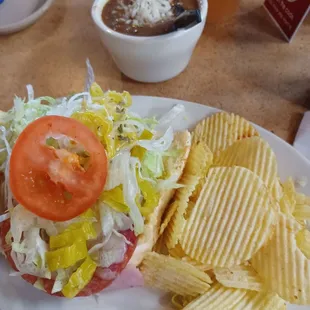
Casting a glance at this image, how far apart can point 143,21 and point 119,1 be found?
6.7 inches

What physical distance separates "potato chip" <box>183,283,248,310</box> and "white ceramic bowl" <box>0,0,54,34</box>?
157 cm

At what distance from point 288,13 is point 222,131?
32.4 inches

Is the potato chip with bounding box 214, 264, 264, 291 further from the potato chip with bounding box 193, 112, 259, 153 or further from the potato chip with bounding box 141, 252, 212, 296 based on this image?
the potato chip with bounding box 193, 112, 259, 153

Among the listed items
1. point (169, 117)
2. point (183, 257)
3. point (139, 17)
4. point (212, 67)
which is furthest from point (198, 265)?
point (212, 67)

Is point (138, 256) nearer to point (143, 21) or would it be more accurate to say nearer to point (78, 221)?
point (78, 221)

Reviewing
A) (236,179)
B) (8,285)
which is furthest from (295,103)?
(8,285)

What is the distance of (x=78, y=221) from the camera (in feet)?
3.69

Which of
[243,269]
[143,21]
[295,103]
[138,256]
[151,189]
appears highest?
[143,21]

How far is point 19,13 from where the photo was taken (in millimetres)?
2230

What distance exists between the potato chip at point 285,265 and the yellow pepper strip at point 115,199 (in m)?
0.39

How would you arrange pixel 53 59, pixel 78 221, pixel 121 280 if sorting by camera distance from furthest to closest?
pixel 53 59
pixel 121 280
pixel 78 221

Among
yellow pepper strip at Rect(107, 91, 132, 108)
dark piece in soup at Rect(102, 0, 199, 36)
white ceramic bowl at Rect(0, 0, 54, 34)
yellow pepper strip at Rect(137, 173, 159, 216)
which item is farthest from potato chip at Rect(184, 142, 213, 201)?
white ceramic bowl at Rect(0, 0, 54, 34)

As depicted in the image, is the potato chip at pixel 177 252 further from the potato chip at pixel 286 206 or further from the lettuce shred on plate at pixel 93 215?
the potato chip at pixel 286 206

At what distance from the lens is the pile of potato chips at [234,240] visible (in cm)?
117
